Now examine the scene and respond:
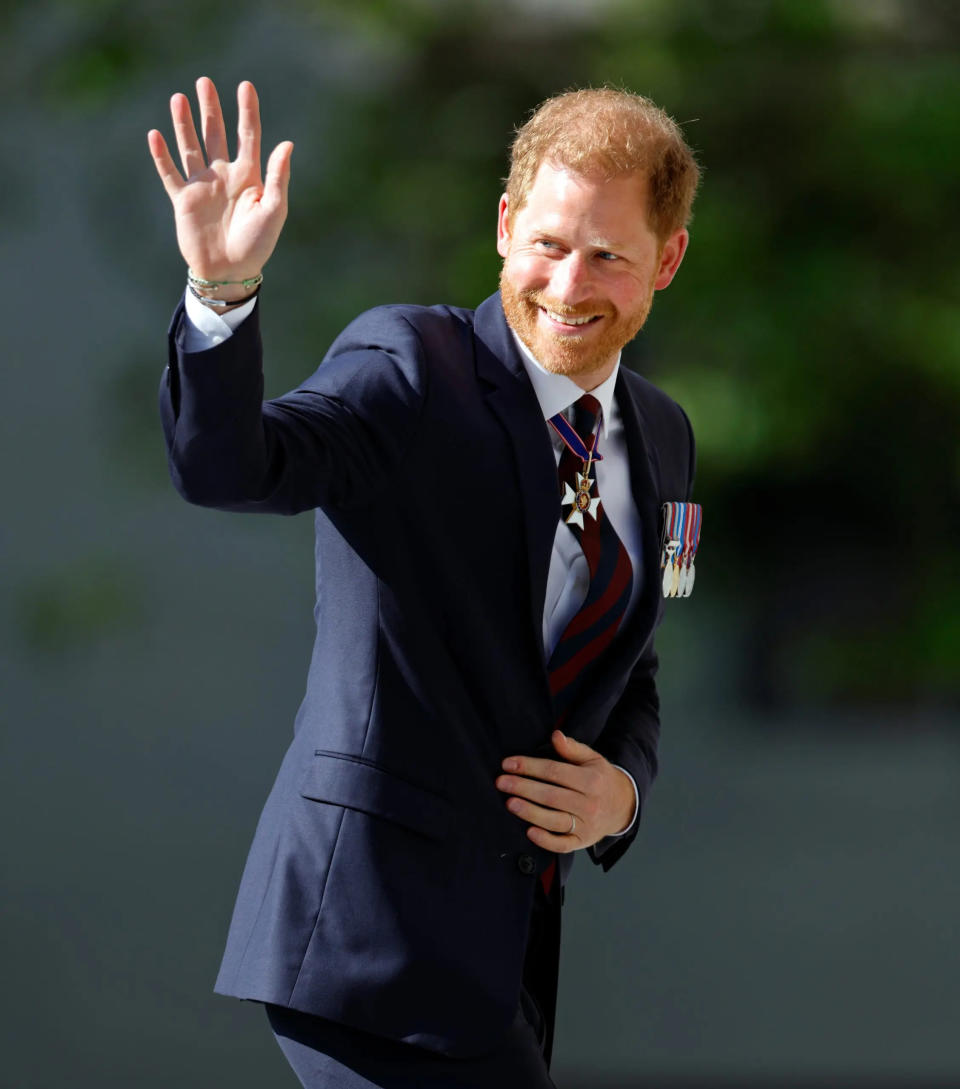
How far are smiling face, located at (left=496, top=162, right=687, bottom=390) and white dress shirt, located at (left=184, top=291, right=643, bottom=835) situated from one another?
0.13ft

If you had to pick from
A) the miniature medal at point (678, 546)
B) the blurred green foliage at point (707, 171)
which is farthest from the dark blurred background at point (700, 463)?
the miniature medal at point (678, 546)

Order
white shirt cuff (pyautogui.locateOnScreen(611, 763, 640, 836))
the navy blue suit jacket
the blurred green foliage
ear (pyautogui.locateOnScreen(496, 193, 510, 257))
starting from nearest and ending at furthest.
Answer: the navy blue suit jacket → ear (pyautogui.locateOnScreen(496, 193, 510, 257)) → white shirt cuff (pyautogui.locateOnScreen(611, 763, 640, 836)) → the blurred green foliage

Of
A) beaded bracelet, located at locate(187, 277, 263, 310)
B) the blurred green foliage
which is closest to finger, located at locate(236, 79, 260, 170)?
beaded bracelet, located at locate(187, 277, 263, 310)

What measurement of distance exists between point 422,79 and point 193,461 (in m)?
3.22

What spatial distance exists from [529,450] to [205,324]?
42 cm

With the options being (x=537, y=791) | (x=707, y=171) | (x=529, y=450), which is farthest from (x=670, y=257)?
(x=707, y=171)

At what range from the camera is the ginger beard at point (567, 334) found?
1.69m

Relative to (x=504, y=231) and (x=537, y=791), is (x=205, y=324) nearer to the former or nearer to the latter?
(x=504, y=231)

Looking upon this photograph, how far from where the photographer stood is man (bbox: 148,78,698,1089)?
1.64 meters

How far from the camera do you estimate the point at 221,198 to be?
56.9 inches

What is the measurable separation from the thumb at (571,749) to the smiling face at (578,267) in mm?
396

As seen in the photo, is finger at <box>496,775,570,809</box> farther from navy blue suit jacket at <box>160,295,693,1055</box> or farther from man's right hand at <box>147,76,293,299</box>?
man's right hand at <box>147,76,293,299</box>

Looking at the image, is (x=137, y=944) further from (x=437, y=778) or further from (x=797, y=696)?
(x=437, y=778)

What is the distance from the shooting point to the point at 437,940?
1675 mm
